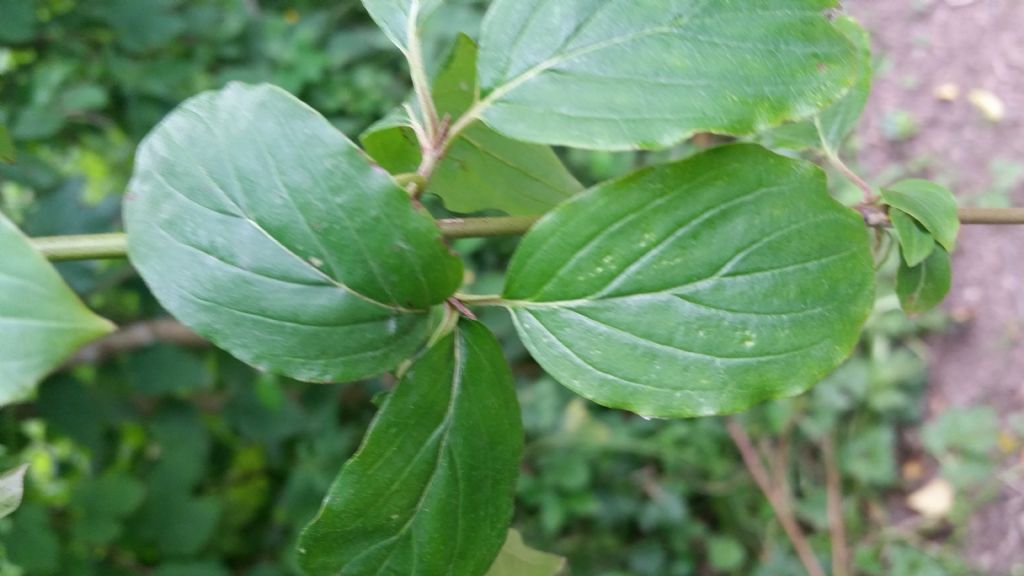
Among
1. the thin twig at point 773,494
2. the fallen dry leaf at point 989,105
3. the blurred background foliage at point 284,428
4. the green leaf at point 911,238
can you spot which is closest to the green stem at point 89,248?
the green leaf at point 911,238

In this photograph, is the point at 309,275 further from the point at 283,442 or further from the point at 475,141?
the point at 283,442

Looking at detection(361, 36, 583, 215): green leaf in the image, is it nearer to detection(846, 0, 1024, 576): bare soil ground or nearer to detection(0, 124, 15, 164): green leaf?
detection(0, 124, 15, 164): green leaf

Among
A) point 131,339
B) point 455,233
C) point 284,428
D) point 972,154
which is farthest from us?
point 972,154

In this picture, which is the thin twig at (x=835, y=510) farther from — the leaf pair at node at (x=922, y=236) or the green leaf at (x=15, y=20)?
the green leaf at (x=15, y=20)

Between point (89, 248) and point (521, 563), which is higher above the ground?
point (89, 248)

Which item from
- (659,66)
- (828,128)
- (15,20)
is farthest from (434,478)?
(15,20)

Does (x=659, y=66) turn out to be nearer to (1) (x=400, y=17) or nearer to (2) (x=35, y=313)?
(1) (x=400, y=17)
